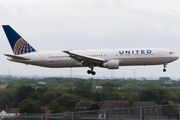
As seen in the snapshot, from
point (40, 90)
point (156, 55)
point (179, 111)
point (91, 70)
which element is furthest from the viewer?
point (40, 90)

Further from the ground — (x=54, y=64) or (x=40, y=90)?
(x=54, y=64)

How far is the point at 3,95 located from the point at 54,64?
6414 centimetres

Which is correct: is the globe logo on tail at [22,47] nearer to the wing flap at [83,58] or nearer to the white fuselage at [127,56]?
the white fuselage at [127,56]

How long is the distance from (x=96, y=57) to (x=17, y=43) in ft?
60.7

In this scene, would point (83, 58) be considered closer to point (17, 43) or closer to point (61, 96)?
point (17, 43)

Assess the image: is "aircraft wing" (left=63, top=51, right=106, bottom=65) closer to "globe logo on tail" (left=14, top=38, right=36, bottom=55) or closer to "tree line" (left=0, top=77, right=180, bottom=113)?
"globe logo on tail" (left=14, top=38, right=36, bottom=55)

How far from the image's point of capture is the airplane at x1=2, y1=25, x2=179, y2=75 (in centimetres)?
4791

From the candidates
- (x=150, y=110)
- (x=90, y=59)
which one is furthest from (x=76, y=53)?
(x=150, y=110)

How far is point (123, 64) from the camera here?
160 feet

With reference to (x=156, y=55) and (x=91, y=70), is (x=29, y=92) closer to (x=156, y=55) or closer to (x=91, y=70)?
(x=91, y=70)

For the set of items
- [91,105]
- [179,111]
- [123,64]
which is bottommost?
[91,105]

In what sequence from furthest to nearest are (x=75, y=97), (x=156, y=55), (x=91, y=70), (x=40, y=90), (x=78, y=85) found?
(x=78, y=85) < (x=40, y=90) < (x=75, y=97) < (x=91, y=70) < (x=156, y=55)

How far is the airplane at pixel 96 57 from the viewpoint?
47906 mm

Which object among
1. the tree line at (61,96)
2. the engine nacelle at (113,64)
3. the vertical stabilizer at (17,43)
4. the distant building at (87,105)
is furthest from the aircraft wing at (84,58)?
the distant building at (87,105)
